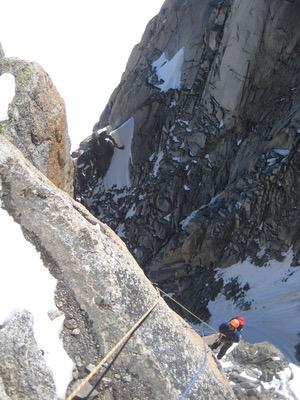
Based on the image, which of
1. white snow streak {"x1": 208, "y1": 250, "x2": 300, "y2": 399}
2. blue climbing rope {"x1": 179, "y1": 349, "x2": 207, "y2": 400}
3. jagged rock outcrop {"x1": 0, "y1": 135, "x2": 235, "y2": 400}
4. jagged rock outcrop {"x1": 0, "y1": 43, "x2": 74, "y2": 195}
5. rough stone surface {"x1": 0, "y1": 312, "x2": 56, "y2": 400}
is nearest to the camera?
rough stone surface {"x1": 0, "y1": 312, "x2": 56, "y2": 400}

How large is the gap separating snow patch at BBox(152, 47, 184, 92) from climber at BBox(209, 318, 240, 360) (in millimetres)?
34827

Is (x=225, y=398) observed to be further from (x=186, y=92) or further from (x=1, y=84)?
(x=186, y=92)

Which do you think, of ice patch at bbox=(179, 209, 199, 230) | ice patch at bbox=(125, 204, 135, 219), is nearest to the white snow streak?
ice patch at bbox=(179, 209, 199, 230)

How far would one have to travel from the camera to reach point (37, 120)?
1356 cm

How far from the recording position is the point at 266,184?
31.8 m

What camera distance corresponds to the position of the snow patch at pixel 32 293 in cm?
746

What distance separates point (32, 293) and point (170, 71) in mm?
42152

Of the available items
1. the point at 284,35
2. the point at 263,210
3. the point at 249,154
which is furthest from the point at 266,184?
the point at 284,35

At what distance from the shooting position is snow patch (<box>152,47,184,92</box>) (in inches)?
1823

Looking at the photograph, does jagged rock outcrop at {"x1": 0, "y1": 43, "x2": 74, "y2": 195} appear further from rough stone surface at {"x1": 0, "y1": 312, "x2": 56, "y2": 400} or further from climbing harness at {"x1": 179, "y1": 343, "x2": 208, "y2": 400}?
climbing harness at {"x1": 179, "y1": 343, "x2": 208, "y2": 400}

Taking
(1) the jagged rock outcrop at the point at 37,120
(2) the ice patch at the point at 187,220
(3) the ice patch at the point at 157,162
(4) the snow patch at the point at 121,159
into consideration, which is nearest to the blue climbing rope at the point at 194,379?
(1) the jagged rock outcrop at the point at 37,120

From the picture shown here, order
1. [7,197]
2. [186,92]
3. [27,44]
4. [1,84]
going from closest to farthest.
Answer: [7,197], [1,84], [186,92], [27,44]

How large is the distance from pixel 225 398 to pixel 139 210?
31566 mm

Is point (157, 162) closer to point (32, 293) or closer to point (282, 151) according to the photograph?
point (282, 151)
